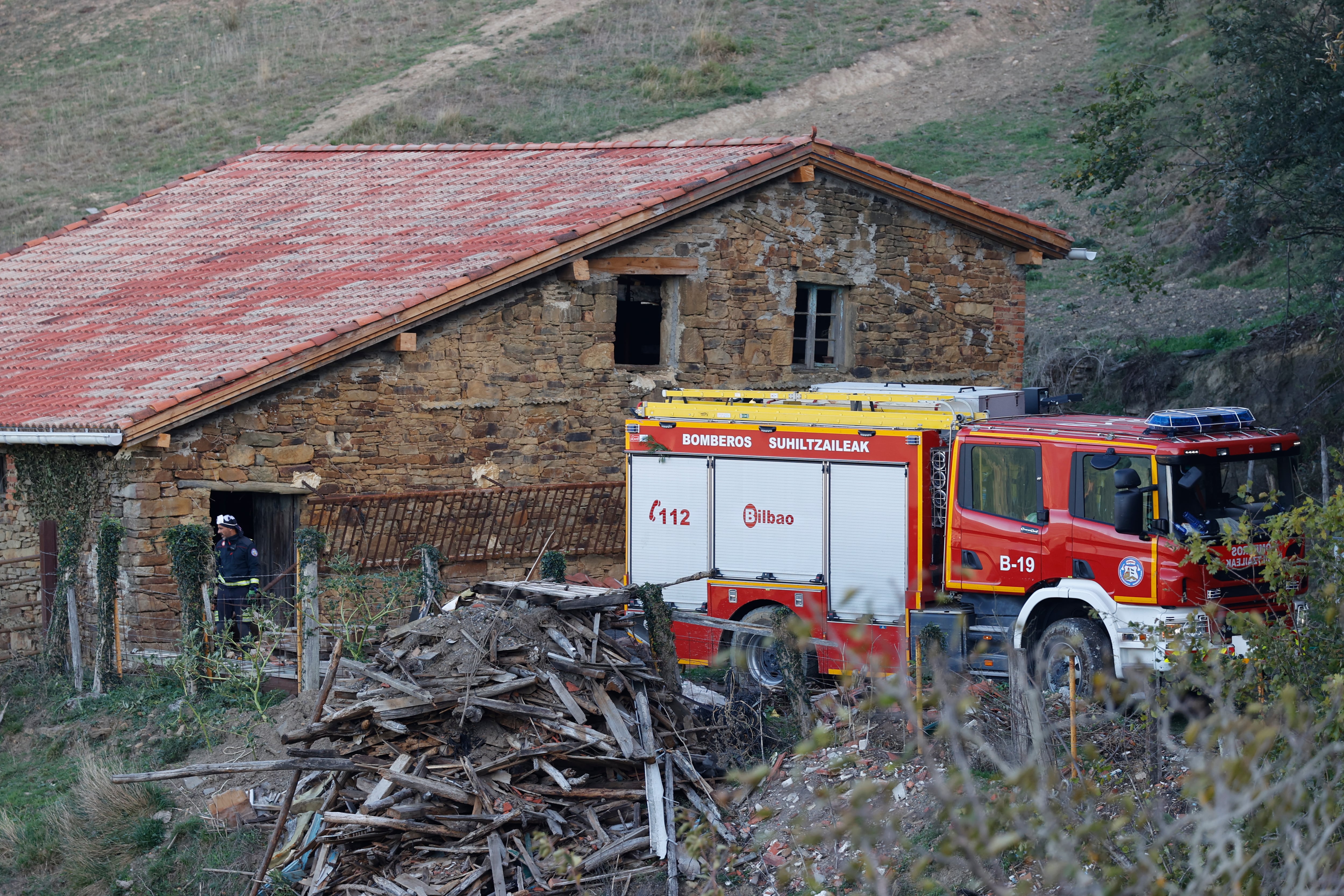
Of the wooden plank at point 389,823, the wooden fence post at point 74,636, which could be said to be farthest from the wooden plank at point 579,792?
the wooden fence post at point 74,636

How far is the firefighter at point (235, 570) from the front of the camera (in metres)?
12.4

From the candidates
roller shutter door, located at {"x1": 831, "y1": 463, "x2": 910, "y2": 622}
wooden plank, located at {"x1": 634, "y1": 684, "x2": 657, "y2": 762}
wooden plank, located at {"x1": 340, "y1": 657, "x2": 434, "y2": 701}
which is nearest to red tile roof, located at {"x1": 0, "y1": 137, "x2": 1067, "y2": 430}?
wooden plank, located at {"x1": 340, "y1": 657, "x2": 434, "y2": 701}

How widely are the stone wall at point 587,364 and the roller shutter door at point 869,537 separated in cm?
415

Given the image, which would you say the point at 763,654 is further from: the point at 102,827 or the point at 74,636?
the point at 74,636

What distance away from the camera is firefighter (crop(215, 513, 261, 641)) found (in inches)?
488

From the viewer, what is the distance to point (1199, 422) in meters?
10.2

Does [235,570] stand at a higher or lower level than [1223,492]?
lower

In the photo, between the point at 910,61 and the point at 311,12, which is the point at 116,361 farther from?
the point at 311,12

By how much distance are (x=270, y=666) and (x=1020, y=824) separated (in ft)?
29.0

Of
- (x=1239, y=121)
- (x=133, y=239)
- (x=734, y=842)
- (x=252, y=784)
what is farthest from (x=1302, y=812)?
(x=133, y=239)

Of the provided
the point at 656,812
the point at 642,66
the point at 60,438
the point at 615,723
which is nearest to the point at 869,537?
the point at 615,723

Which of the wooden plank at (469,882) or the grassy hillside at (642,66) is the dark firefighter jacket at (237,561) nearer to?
the wooden plank at (469,882)

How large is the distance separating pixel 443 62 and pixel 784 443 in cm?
3426

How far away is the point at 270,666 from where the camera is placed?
11.8m
